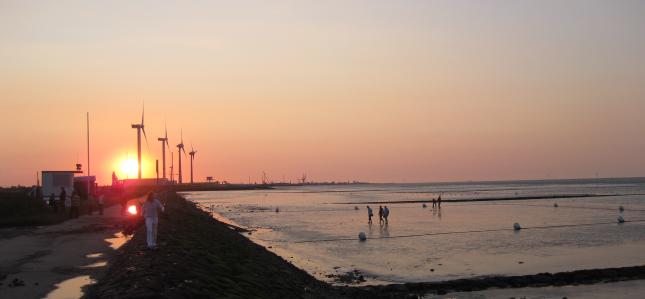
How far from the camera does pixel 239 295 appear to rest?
54.1 ft

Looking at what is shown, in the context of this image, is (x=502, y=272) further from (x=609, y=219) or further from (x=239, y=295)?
(x=609, y=219)

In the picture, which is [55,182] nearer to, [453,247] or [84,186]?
[84,186]

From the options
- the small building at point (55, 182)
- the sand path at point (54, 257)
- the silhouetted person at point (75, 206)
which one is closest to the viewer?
the sand path at point (54, 257)

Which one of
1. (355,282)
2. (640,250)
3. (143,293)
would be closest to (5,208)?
(355,282)

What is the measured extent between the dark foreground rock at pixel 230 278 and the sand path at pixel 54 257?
2.45 ft

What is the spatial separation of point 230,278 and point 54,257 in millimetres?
6984

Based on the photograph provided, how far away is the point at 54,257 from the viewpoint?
21.8 m

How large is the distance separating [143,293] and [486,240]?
32489mm

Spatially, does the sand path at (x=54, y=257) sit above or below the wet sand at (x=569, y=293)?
above

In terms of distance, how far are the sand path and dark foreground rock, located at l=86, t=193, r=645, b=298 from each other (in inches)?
29.5

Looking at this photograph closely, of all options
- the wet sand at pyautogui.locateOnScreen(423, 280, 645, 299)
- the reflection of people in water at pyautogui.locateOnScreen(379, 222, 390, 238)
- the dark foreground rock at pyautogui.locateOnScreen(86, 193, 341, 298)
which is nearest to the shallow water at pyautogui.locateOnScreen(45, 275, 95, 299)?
the dark foreground rock at pyautogui.locateOnScreen(86, 193, 341, 298)

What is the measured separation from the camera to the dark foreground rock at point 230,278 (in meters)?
14.9

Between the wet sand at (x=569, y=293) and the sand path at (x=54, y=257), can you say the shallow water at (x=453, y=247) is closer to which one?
the wet sand at (x=569, y=293)

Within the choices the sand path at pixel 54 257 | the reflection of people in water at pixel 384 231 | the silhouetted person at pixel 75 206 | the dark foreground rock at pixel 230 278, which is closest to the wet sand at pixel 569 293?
the dark foreground rock at pixel 230 278
